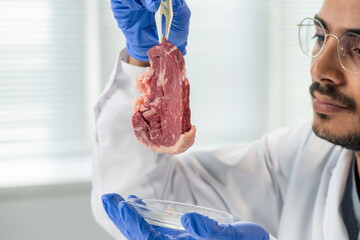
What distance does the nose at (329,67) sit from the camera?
4.30ft

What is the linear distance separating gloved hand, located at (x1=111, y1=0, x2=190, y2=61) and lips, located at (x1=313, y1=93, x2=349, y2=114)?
0.47 meters

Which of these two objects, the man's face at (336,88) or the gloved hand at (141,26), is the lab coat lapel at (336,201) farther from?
the gloved hand at (141,26)

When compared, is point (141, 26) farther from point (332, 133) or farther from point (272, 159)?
point (272, 159)

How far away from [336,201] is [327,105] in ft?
0.99

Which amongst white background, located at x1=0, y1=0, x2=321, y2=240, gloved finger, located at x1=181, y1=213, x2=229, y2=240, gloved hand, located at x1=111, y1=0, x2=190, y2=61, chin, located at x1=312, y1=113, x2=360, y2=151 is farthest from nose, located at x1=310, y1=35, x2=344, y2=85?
white background, located at x1=0, y1=0, x2=321, y2=240

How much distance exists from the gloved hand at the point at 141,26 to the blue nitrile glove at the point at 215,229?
0.44 meters

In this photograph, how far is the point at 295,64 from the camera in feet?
10.5

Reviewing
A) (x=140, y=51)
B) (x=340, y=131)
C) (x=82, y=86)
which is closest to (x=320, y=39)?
(x=340, y=131)

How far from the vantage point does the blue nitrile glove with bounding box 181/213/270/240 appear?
81 centimetres

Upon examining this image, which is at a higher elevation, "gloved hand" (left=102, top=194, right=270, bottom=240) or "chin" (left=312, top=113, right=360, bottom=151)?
"chin" (left=312, top=113, right=360, bottom=151)

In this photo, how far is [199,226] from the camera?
81 cm

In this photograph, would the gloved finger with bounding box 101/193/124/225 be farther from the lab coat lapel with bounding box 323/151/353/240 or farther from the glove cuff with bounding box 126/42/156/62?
the lab coat lapel with bounding box 323/151/353/240

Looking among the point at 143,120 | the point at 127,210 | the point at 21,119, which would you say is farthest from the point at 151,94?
the point at 21,119

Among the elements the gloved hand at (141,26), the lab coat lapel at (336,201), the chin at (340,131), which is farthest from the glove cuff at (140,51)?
the lab coat lapel at (336,201)
